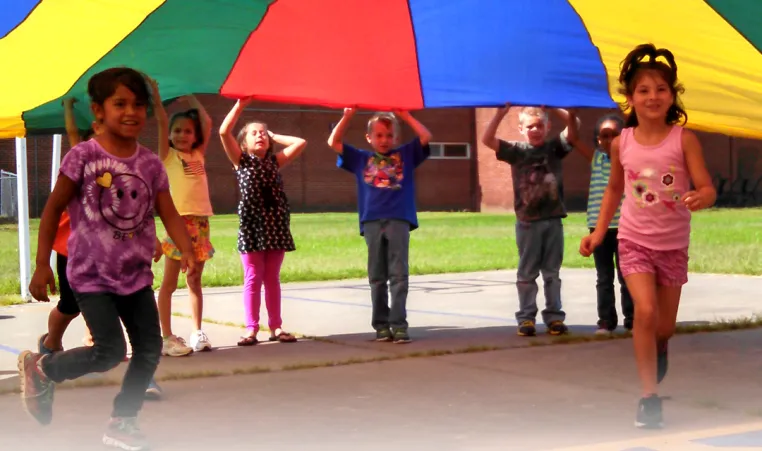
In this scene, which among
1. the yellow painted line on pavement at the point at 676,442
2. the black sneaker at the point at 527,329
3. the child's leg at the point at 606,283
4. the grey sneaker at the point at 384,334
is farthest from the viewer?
the child's leg at the point at 606,283

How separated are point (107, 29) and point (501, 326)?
3310mm

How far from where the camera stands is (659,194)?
4.67 metres

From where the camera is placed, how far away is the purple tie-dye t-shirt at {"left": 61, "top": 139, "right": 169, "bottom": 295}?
4223 millimetres

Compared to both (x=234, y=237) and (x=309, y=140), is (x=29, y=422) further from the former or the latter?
(x=309, y=140)

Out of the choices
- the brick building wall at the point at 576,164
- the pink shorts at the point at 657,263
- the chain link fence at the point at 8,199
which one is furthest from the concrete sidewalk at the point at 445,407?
the brick building wall at the point at 576,164

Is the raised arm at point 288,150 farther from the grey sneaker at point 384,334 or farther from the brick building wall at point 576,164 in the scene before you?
the brick building wall at point 576,164

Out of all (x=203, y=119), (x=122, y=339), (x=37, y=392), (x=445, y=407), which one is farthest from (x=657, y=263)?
(x=203, y=119)

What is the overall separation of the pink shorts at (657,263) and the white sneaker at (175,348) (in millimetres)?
2764

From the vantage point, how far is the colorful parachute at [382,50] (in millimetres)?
6055

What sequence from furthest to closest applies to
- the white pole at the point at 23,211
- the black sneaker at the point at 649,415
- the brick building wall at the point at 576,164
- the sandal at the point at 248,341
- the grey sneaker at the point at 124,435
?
the brick building wall at the point at 576,164 → the white pole at the point at 23,211 → the sandal at the point at 248,341 → the black sneaker at the point at 649,415 → the grey sneaker at the point at 124,435

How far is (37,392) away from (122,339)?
0.47 m

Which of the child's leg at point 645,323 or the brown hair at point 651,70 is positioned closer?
the child's leg at point 645,323

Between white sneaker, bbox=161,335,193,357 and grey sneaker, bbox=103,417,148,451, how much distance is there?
227 cm

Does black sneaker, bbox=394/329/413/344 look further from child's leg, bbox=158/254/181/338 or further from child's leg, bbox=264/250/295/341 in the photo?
child's leg, bbox=158/254/181/338
